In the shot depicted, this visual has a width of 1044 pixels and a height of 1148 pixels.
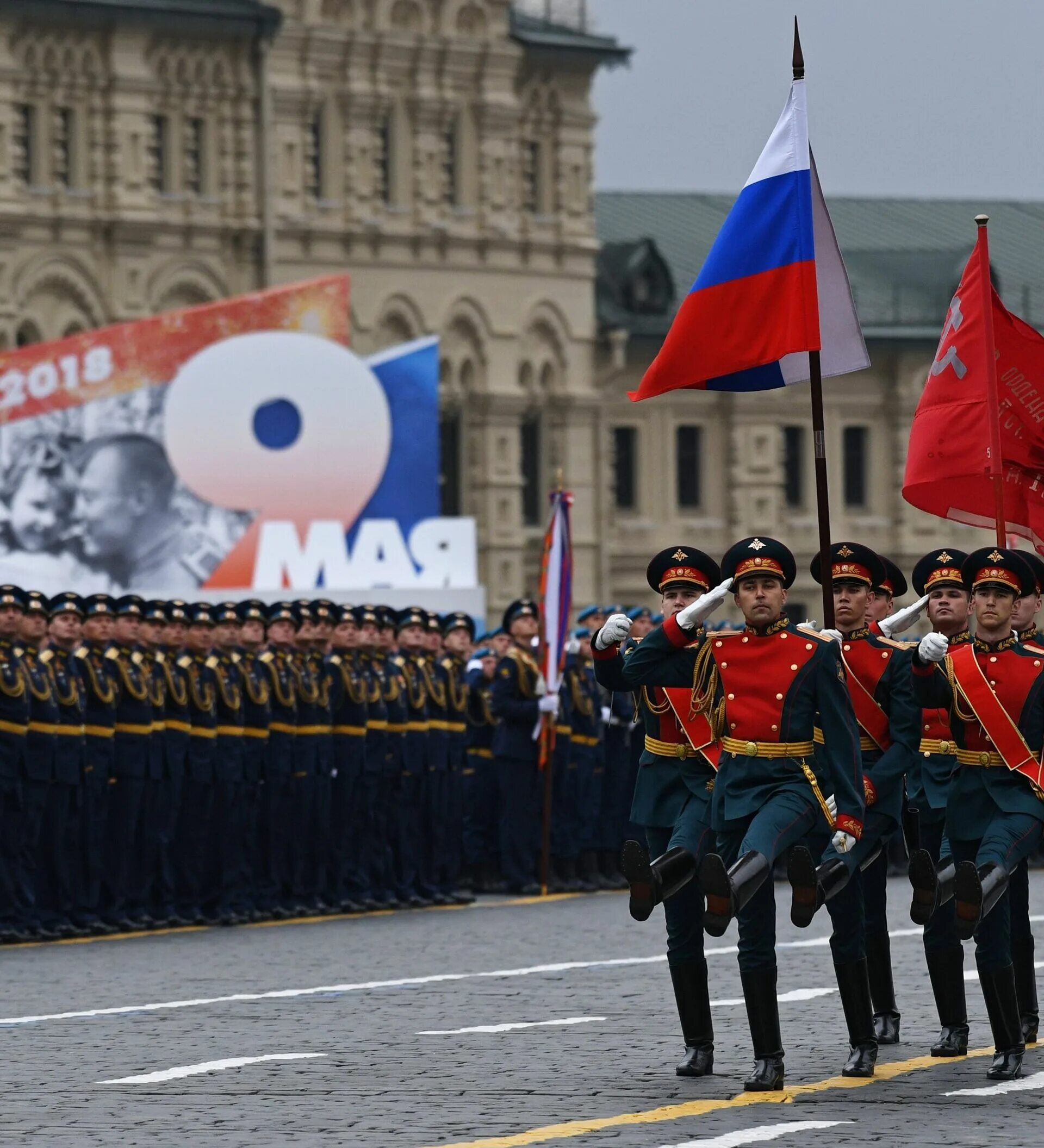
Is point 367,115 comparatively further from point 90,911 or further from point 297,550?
point 90,911

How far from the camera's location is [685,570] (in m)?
11.1

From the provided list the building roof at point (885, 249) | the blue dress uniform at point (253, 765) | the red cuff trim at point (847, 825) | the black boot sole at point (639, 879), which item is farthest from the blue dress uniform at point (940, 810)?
the building roof at point (885, 249)

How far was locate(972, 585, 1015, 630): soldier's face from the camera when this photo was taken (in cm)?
1115

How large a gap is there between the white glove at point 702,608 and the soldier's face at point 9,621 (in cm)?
750

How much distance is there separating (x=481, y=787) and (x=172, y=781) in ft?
11.6

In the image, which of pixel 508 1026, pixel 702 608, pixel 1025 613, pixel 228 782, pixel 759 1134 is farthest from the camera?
pixel 228 782

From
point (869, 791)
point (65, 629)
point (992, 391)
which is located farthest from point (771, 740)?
point (65, 629)

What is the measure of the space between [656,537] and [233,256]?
9.60m

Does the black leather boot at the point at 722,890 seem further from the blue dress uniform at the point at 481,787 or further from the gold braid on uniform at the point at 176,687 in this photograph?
the blue dress uniform at the point at 481,787

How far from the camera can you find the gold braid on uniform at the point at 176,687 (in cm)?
1844

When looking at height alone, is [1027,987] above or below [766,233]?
below

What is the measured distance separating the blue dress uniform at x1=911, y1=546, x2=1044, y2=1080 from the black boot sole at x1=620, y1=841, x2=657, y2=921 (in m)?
1.10

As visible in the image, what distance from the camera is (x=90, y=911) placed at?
17859 millimetres

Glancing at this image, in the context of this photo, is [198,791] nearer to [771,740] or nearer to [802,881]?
[771,740]
